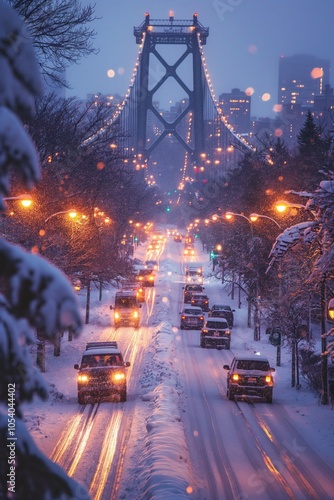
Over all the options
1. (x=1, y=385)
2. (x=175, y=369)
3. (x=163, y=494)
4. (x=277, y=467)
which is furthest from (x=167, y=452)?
(x=175, y=369)

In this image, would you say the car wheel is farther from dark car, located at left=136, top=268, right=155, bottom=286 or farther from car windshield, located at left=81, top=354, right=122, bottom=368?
dark car, located at left=136, top=268, right=155, bottom=286

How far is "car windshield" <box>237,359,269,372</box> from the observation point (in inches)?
918

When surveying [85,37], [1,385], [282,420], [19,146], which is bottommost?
[282,420]

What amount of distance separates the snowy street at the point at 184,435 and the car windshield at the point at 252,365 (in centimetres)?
113

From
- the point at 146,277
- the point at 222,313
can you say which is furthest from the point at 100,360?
the point at 146,277

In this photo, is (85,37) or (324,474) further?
(85,37)

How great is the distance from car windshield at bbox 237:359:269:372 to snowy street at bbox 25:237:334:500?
1.13 metres

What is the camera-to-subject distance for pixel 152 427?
1758 centimetres

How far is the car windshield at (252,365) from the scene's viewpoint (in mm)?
23312

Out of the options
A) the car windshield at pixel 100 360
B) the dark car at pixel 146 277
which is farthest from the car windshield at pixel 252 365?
the dark car at pixel 146 277

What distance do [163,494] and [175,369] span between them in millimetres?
18175

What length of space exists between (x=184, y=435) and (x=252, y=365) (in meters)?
6.46

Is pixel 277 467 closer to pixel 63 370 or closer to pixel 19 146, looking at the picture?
pixel 19 146

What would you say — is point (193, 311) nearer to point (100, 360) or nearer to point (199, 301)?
point (199, 301)
